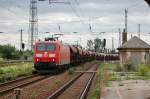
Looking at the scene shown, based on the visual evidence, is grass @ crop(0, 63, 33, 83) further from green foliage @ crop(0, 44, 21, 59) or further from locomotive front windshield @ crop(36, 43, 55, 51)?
green foliage @ crop(0, 44, 21, 59)

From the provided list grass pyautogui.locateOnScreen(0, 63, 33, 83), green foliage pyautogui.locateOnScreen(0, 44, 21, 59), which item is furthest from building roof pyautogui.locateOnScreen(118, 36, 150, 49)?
green foliage pyautogui.locateOnScreen(0, 44, 21, 59)

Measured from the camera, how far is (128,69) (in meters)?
46.3

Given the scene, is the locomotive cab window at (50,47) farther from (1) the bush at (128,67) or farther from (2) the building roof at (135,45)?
(1) the bush at (128,67)

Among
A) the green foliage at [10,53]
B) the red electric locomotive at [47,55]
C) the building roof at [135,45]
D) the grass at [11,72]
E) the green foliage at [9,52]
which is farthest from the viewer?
the green foliage at [9,52]

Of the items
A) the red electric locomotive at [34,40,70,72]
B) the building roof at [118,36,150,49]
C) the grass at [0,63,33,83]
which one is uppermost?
the building roof at [118,36,150,49]

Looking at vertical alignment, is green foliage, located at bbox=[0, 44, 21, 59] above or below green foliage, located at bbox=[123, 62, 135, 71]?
above

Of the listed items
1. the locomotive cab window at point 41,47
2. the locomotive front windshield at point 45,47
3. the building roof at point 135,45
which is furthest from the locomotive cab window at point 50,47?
the building roof at point 135,45

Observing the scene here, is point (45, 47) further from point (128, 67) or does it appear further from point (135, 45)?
point (135, 45)

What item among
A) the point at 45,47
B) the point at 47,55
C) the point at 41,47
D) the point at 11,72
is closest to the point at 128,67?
the point at 47,55

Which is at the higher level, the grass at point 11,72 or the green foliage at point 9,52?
the green foliage at point 9,52

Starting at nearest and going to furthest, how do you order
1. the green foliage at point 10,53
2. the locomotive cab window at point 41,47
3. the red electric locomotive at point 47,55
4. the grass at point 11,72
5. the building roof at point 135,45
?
the grass at point 11,72 < the red electric locomotive at point 47,55 < the locomotive cab window at point 41,47 < the building roof at point 135,45 < the green foliage at point 10,53

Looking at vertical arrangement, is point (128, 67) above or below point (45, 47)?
below

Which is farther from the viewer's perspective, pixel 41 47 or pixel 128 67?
pixel 128 67

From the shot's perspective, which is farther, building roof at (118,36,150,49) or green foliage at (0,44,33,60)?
green foliage at (0,44,33,60)
